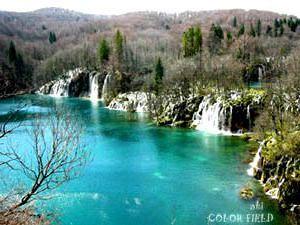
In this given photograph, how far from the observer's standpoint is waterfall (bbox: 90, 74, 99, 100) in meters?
131

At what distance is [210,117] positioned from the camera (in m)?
74.7

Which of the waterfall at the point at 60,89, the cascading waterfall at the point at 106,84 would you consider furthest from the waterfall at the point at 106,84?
the waterfall at the point at 60,89

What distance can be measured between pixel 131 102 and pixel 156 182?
2182 inches

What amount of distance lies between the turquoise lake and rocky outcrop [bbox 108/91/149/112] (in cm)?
2596

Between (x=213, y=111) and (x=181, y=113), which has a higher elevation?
(x=213, y=111)

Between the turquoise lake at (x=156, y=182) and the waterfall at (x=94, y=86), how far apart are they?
60367 millimetres

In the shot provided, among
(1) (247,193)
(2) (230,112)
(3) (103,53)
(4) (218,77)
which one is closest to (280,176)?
(1) (247,193)

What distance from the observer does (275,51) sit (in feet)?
389

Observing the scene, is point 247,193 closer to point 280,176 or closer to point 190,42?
point 280,176

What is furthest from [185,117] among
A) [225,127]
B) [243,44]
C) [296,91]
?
[243,44]

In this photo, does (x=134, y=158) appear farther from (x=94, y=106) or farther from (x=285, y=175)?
(x=94, y=106)

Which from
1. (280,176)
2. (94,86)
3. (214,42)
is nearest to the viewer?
(280,176)

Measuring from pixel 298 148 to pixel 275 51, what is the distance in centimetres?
8229

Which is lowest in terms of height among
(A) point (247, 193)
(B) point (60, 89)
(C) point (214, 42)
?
(B) point (60, 89)
